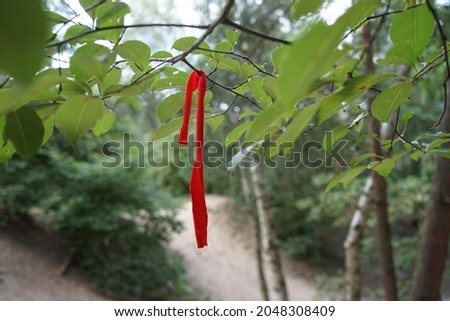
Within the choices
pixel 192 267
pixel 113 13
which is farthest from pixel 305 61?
pixel 192 267

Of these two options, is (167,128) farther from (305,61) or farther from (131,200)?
(131,200)

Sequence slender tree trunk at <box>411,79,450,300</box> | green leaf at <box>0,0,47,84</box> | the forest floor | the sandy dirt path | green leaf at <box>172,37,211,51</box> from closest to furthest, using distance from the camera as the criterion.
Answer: green leaf at <box>0,0,47,84</box>, green leaf at <box>172,37,211,51</box>, slender tree trunk at <box>411,79,450,300</box>, the forest floor, the sandy dirt path

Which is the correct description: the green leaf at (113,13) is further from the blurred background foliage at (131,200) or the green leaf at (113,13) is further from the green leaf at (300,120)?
the blurred background foliage at (131,200)

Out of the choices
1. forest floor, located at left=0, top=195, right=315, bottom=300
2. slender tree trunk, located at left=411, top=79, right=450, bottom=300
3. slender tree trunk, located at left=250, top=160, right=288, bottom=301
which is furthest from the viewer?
forest floor, located at left=0, top=195, right=315, bottom=300

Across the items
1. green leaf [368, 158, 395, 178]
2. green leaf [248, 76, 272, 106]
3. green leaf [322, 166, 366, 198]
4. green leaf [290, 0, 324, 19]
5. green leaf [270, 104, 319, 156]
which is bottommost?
green leaf [322, 166, 366, 198]

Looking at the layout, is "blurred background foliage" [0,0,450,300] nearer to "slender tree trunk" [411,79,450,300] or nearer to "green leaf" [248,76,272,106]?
"slender tree trunk" [411,79,450,300]

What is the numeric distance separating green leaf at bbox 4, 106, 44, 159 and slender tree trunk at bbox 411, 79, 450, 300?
4.86 feet

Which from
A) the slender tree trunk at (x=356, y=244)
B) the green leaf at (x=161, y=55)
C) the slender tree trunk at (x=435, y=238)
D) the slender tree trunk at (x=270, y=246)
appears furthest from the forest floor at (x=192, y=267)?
the green leaf at (x=161, y=55)

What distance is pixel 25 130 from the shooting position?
0.27m

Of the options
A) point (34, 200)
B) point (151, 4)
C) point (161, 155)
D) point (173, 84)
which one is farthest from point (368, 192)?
point (151, 4)

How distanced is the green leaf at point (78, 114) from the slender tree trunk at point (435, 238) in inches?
57.2

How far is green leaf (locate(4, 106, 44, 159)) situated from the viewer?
27 centimetres

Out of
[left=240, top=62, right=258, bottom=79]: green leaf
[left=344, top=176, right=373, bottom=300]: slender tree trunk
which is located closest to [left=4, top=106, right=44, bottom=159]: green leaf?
[left=240, top=62, right=258, bottom=79]: green leaf

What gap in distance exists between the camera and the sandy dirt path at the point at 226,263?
13.5ft
